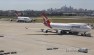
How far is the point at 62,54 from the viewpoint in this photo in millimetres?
44000

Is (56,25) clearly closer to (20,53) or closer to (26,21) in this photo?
(20,53)

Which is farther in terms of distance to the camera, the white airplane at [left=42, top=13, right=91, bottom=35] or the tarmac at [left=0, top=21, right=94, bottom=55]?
the white airplane at [left=42, top=13, right=91, bottom=35]

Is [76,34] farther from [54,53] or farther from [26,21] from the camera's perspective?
[26,21]

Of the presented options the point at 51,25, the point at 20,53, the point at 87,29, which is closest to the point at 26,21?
the point at 51,25

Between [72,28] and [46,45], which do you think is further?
[72,28]

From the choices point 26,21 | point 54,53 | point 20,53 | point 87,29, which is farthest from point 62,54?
point 26,21

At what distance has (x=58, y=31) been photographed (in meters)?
81.8

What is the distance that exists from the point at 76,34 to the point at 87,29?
172 inches

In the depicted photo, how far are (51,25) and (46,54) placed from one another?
43.3 m

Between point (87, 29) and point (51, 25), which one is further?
point (51, 25)

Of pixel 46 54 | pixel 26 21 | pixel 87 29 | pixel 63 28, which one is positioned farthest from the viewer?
pixel 26 21

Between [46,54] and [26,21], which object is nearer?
[46,54]

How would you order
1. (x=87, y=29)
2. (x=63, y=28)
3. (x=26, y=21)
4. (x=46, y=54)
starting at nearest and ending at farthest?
1. (x=46, y=54)
2. (x=87, y=29)
3. (x=63, y=28)
4. (x=26, y=21)

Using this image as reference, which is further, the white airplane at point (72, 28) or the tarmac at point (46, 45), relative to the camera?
the white airplane at point (72, 28)
